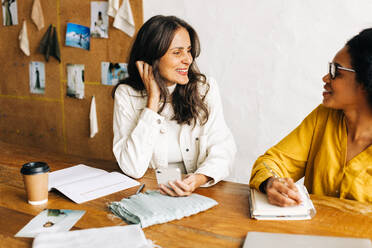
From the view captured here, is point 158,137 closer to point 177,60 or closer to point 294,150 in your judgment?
point 177,60

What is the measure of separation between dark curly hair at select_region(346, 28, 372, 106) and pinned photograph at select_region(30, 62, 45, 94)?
3.24 meters

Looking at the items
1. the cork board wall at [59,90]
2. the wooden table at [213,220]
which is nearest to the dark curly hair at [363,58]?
the wooden table at [213,220]

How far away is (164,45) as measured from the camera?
1.92 m

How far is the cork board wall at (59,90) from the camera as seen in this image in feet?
11.1

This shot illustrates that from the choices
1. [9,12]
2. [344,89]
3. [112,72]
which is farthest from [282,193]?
[9,12]

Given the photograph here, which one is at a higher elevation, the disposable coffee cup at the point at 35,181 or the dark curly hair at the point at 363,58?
the dark curly hair at the point at 363,58

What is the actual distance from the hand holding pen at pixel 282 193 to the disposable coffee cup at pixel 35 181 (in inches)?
31.5

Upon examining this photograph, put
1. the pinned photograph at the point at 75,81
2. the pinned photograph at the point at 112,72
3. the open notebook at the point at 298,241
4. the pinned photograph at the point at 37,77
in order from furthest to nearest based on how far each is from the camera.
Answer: the pinned photograph at the point at 37,77 → the pinned photograph at the point at 75,81 → the pinned photograph at the point at 112,72 → the open notebook at the point at 298,241

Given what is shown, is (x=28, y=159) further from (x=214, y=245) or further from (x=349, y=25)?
(x=349, y=25)

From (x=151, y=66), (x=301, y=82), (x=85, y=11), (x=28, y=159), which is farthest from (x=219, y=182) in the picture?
(x=85, y=11)

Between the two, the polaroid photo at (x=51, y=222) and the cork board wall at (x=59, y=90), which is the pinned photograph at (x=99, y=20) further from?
the polaroid photo at (x=51, y=222)

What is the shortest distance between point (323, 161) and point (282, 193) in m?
0.41

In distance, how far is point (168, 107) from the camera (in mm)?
1985

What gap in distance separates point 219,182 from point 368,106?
0.68 meters
